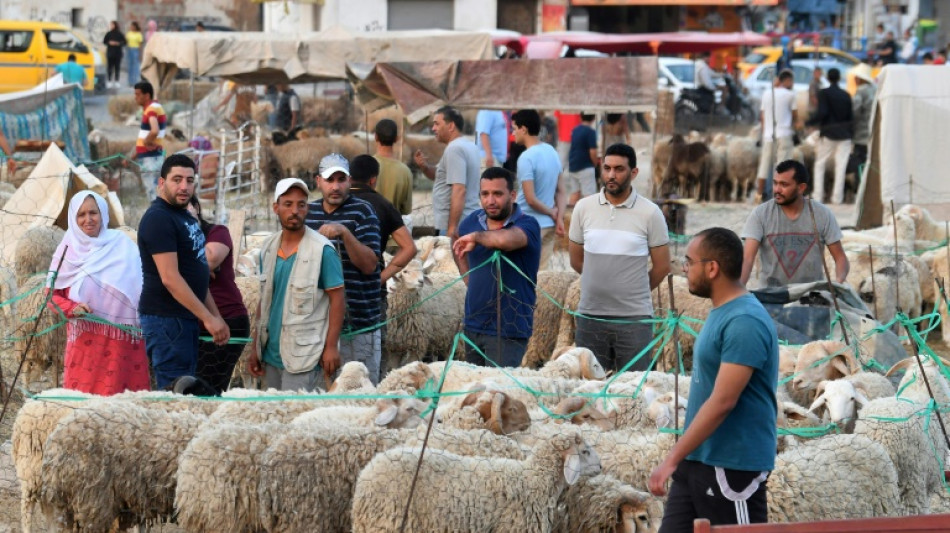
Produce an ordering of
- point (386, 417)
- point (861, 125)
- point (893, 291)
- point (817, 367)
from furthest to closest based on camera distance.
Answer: point (861, 125) → point (893, 291) → point (817, 367) → point (386, 417)

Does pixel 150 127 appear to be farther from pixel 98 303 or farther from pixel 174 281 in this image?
pixel 174 281

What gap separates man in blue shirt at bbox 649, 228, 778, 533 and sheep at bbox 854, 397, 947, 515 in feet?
6.59

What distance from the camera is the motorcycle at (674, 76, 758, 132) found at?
27.9 meters

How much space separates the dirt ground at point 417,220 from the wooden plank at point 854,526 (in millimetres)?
3573

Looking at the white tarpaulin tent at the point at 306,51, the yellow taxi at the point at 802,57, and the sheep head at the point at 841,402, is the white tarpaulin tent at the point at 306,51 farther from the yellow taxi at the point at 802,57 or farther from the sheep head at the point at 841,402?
the yellow taxi at the point at 802,57

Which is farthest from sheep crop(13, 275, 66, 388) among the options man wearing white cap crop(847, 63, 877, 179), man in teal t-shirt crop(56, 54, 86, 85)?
man in teal t-shirt crop(56, 54, 86, 85)

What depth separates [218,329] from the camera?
21.3ft

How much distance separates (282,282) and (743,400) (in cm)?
291

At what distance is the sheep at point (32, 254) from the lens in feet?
33.1

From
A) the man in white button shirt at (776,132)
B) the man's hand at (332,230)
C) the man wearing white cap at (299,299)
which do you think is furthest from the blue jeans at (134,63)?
the man wearing white cap at (299,299)

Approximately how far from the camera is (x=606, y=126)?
1684 cm

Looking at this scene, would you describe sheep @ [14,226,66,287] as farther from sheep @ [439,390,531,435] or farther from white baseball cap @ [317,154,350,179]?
sheep @ [439,390,531,435]

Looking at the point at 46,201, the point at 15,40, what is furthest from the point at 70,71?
the point at 46,201

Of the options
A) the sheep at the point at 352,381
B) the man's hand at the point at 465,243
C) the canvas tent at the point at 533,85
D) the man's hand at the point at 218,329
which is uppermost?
the canvas tent at the point at 533,85
